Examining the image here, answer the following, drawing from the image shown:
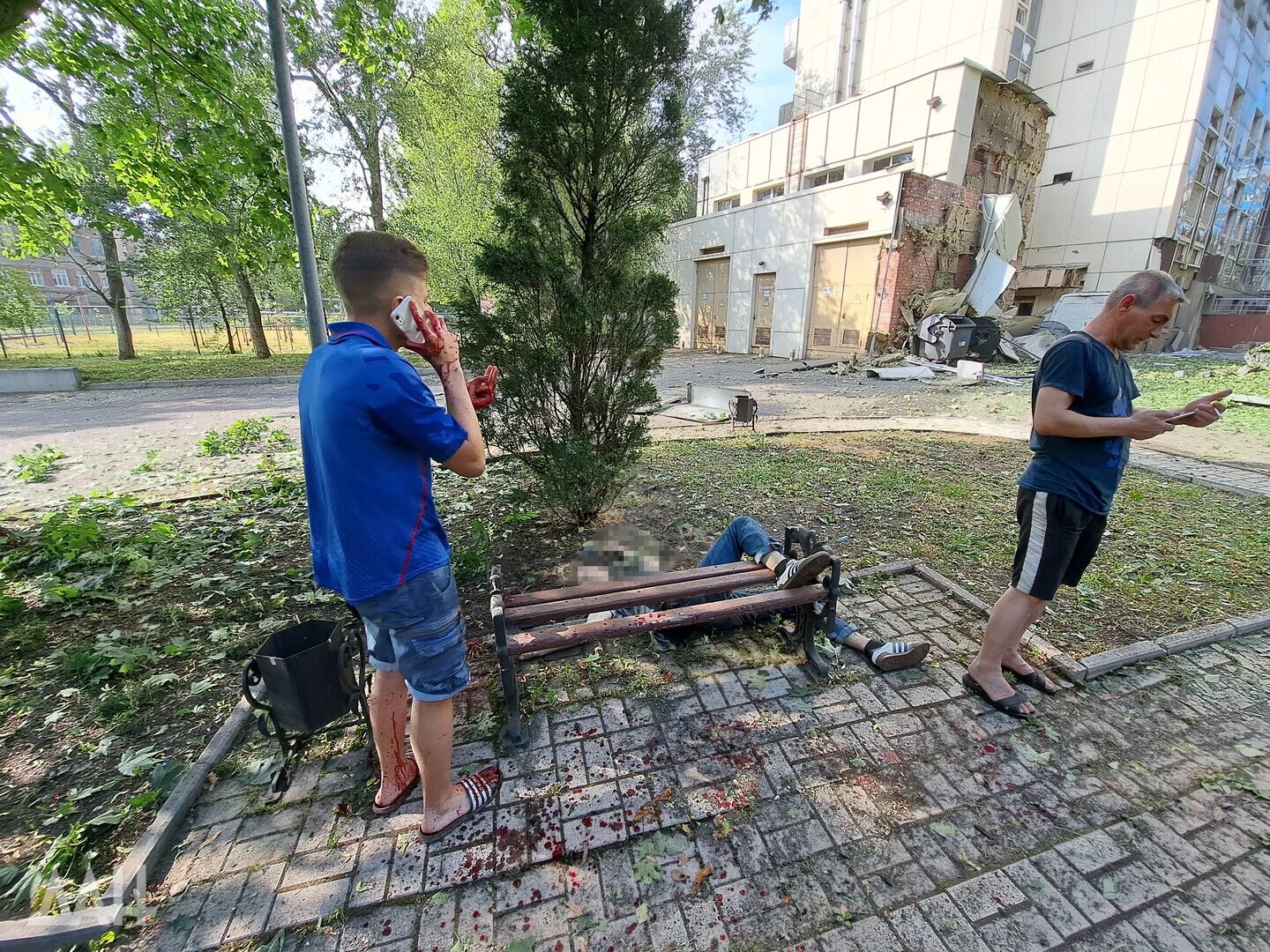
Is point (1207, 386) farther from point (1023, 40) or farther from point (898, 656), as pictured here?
point (1023, 40)

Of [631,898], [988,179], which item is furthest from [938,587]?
[988,179]

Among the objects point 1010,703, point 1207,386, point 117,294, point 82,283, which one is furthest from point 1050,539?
point 82,283

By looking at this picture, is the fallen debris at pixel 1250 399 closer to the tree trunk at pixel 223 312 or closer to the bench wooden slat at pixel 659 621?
the bench wooden slat at pixel 659 621

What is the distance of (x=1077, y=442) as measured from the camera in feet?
7.71

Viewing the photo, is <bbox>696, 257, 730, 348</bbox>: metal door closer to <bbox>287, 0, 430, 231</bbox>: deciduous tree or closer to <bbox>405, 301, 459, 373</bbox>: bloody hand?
<bbox>287, 0, 430, 231</bbox>: deciduous tree

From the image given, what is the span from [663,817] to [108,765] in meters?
2.40

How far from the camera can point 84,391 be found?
1283 centimetres

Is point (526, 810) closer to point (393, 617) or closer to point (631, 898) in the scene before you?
point (631, 898)

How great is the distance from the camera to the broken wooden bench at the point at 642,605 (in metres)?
2.42

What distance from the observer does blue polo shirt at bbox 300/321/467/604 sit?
1.61 m

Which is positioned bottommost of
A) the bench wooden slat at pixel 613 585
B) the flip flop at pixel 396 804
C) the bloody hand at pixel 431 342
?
the flip flop at pixel 396 804

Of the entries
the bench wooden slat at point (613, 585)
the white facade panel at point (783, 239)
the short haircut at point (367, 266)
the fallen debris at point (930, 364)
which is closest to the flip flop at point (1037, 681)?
the bench wooden slat at point (613, 585)

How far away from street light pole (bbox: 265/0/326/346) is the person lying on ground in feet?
9.28

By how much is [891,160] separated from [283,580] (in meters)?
23.0
